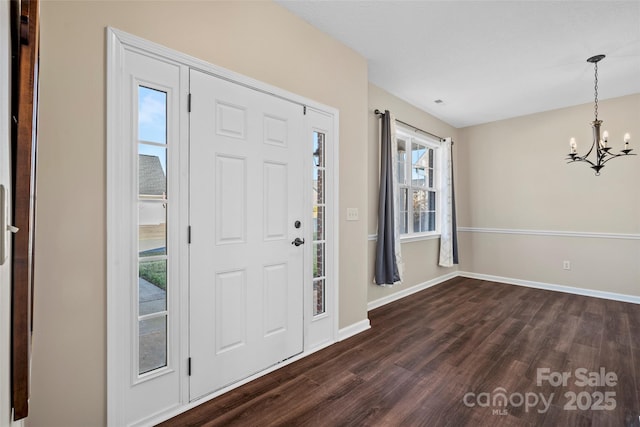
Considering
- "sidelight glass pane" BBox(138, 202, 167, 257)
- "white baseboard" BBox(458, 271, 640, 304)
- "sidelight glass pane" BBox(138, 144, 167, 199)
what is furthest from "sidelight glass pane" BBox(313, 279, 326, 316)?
"white baseboard" BBox(458, 271, 640, 304)

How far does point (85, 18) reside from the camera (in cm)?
150

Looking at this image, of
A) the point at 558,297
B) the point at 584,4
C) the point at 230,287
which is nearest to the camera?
the point at 230,287

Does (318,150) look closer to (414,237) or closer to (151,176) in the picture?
(151,176)

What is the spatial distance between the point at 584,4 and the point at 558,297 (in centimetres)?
368

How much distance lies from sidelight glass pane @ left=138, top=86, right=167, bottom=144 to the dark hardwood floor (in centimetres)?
165

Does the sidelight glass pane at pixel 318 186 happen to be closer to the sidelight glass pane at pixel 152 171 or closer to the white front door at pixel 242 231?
the white front door at pixel 242 231

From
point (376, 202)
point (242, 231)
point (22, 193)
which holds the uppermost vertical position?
point (376, 202)

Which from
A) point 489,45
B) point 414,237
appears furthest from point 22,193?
point 414,237

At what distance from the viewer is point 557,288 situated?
4605 millimetres

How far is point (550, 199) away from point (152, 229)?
213 inches

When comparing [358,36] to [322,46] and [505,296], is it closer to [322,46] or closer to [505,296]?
[322,46]

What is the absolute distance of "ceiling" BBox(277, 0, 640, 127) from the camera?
7.72ft

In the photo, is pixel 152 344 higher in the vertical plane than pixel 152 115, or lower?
lower

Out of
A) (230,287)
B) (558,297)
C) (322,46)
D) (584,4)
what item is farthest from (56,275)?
(558,297)
